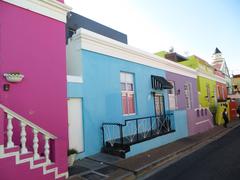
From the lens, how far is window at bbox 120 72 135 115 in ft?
32.1

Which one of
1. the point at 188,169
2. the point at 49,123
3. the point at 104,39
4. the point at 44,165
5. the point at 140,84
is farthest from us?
the point at 140,84

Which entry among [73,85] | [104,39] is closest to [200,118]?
[104,39]

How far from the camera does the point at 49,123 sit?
5.75m

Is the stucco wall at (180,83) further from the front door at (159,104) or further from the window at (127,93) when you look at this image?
the window at (127,93)

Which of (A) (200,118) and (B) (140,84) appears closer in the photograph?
(B) (140,84)

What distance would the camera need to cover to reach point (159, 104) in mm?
12258

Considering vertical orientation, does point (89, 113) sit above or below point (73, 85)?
below

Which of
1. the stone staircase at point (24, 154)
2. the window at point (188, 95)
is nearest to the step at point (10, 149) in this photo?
the stone staircase at point (24, 154)

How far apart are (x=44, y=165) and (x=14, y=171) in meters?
0.73

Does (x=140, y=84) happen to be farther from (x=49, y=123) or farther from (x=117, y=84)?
(x=49, y=123)

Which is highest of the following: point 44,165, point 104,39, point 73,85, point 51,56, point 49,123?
point 104,39

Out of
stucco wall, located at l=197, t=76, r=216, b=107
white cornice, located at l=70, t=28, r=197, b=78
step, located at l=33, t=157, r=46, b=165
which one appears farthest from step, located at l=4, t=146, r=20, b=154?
stucco wall, located at l=197, t=76, r=216, b=107

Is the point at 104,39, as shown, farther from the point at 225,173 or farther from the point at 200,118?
the point at 200,118

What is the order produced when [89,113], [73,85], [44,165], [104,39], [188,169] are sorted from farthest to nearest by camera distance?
[104,39]
[89,113]
[73,85]
[188,169]
[44,165]
